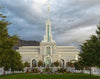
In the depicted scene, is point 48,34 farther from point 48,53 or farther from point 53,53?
point 53,53

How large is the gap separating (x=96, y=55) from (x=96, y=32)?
318 cm

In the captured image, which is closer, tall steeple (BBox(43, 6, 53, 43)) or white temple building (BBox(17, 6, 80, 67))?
white temple building (BBox(17, 6, 80, 67))

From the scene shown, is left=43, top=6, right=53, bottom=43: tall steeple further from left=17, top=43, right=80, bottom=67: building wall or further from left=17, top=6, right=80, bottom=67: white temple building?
left=17, top=43, right=80, bottom=67: building wall

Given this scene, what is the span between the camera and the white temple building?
80375mm

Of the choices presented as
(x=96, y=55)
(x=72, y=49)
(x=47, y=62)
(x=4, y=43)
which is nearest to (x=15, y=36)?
(x=4, y=43)

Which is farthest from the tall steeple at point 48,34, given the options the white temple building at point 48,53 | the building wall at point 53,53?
the building wall at point 53,53

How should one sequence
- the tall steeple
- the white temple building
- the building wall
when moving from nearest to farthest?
the white temple building
the building wall
the tall steeple

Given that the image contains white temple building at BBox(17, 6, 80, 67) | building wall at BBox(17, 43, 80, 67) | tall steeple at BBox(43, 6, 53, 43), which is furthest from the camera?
tall steeple at BBox(43, 6, 53, 43)

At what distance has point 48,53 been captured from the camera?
3295 inches

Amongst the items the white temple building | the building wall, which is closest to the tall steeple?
the white temple building

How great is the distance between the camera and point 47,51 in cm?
8400

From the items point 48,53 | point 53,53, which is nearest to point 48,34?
point 48,53

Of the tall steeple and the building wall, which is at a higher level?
the tall steeple

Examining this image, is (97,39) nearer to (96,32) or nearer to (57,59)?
(96,32)
